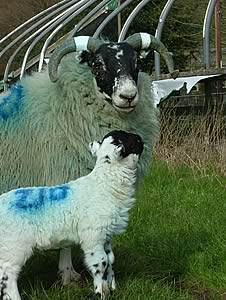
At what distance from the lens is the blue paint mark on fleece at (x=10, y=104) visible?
15.3 feet

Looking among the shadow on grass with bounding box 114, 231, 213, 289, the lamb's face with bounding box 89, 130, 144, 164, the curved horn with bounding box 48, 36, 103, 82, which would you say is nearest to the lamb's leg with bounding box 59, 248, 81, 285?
the shadow on grass with bounding box 114, 231, 213, 289

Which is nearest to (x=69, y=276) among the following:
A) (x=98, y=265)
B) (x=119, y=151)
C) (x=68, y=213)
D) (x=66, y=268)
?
(x=66, y=268)

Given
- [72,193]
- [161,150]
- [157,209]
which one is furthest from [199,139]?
[72,193]

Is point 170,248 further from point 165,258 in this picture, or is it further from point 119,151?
point 119,151

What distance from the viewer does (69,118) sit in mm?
4582

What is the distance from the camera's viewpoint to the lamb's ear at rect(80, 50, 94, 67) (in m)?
4.55

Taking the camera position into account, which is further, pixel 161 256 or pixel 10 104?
pixel 161 256

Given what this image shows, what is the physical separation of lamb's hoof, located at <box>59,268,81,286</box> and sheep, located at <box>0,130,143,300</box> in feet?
2.08

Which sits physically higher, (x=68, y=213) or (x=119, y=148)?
(x=119, y=148)

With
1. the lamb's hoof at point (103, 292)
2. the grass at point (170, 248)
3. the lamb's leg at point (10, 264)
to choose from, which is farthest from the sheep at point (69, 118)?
the lamb's leg at point (10, 264)

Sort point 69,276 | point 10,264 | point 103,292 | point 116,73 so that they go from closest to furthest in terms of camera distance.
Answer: point 10,264
point 103,292
point 116,73
point 69,276

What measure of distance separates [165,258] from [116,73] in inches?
58.9

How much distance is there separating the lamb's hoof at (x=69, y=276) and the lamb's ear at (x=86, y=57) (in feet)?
4.75

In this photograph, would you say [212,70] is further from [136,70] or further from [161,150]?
[136,70]
